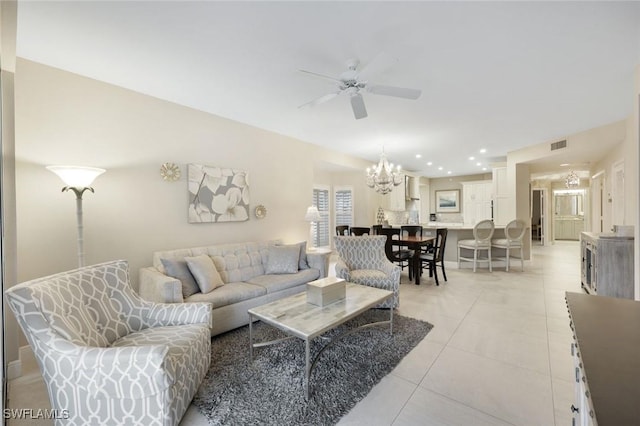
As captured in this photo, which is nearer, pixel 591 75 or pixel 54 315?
pixel 54 315

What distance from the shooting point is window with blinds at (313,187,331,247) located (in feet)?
23.0

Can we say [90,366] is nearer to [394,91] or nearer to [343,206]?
[394,91]

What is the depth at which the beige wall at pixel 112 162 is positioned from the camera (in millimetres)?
2461

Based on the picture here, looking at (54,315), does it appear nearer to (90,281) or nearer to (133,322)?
(90,281)

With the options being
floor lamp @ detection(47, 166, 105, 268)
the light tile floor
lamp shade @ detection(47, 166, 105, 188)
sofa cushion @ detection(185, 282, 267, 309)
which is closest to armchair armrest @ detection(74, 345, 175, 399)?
the light tile floor

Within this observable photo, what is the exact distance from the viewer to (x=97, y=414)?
1.41 meters

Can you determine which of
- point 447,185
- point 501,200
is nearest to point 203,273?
point 501,200

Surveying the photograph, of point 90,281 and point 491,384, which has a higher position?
point 90,281

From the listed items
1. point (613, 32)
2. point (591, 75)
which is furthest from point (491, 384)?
point (591, 75)

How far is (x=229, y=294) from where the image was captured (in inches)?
114

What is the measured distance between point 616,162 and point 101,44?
25.1 feet

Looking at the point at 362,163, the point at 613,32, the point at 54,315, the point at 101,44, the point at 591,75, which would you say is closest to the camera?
the point at 54,315

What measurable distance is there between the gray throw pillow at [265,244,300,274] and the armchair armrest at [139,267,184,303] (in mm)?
1390

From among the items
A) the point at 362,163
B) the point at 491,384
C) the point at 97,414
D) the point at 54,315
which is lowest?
the point at 491,384
